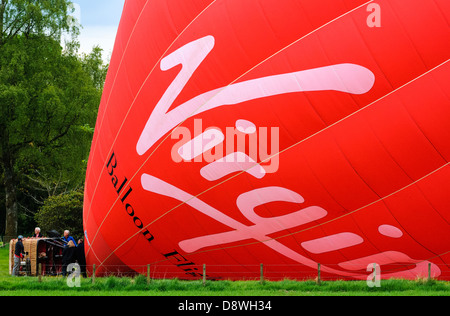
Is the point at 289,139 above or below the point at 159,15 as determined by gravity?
below

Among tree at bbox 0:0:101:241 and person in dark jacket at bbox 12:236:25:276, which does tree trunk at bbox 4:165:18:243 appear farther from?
person in dark jacket at bbox 12:236:25:276

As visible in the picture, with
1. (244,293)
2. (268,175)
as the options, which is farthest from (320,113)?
(244,293)

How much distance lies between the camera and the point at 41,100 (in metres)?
30.6

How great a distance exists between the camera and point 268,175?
11000mm

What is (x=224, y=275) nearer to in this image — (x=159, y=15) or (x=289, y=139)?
(x=289, y=139)

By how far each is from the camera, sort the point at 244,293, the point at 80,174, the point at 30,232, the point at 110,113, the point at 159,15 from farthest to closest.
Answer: the point at 30,232, the point at 80,174, the point at 110,113, the point at 159,15, the point at 244,293

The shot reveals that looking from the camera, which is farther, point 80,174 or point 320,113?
point 80,174

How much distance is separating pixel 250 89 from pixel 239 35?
1.01 metres

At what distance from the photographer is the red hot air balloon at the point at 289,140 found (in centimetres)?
1016

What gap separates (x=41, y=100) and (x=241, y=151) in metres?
21.8

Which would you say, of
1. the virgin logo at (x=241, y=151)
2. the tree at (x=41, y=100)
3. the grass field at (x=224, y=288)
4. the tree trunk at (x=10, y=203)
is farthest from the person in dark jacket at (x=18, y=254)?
the tree trunk at (x=10, y=203)

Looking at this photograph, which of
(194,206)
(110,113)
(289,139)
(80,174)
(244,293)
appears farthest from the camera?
(80,174)

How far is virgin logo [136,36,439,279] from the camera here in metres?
10.5

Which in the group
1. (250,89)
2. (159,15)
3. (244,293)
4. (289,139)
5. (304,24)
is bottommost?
(244,293)
